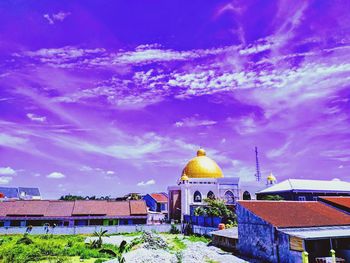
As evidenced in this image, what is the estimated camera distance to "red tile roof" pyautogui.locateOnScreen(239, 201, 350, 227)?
2053 centimetres

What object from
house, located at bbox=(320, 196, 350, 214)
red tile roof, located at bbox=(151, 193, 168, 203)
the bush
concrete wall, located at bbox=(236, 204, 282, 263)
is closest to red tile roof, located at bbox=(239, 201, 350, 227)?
concrete wall, located at bbox=(236, 204, 282, 263)

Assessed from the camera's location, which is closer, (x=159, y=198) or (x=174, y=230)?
(x=174, y=230)

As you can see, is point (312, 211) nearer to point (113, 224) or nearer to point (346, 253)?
point (346, 253)

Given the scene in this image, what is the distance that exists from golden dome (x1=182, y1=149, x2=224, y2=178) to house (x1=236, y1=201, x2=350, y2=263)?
26835mm

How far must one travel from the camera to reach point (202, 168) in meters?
51.4

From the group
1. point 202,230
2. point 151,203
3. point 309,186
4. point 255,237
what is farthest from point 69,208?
point 309,186

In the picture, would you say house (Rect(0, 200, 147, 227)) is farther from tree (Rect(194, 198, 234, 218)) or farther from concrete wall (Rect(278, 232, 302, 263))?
concrete wall (Rect(278, 232, 302, 263))

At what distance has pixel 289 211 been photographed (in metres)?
22.5

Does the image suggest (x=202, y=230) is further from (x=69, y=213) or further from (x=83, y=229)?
(x=69, y=213)

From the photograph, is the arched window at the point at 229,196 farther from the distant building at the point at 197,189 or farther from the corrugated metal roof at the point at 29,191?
the corrugated metal roof at the point at 29,191

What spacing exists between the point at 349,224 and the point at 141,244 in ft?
50.2

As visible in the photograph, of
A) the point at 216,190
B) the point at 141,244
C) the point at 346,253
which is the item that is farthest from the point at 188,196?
the point at 346,253

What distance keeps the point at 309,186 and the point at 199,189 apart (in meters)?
16.8

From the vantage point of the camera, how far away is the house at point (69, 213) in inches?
1533
